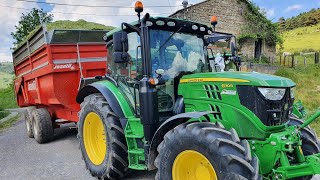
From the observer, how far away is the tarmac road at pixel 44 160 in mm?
4820

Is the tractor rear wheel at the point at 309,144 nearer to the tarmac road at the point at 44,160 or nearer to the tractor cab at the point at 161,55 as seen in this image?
the tractor cab at the point at 161,55

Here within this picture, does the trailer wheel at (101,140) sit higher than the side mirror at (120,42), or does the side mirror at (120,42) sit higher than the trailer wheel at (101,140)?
the side mirror at (120,42)

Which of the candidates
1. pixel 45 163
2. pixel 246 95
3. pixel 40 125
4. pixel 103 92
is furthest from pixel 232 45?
pixel 40 125

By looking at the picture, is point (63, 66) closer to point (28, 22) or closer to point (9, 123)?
point (9, 123)

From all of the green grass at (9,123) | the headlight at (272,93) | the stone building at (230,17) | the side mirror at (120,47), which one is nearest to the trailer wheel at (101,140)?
the side mirror at (120,47)

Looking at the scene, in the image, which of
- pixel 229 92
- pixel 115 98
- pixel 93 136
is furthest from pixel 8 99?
pixel 229 92

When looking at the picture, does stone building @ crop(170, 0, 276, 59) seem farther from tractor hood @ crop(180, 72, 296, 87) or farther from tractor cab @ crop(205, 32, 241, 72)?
tractor hood @ crop(180, 72, 296, 87)

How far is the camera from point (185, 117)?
11.0ft

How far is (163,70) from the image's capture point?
3.97m

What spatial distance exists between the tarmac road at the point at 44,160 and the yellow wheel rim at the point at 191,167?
53.2 inches

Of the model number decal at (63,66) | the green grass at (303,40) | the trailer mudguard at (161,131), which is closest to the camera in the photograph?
the trailer mudguard at (161,131)

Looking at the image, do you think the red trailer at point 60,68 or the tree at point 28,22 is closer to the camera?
the red trailer at point 60,68

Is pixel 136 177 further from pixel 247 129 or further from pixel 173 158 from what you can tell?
pixel 247 129

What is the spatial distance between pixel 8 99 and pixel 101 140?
695 inches
